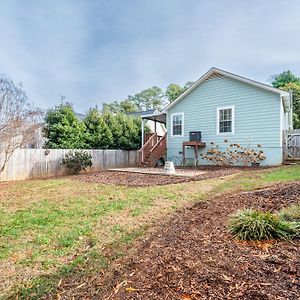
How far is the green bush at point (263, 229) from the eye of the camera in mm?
2820

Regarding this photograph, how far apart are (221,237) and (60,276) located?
6.20 feet

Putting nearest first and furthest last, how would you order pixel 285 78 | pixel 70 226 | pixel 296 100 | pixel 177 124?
pixel 70 226 < pixel 177 124 < pixel 296 100 < pixel 285 78

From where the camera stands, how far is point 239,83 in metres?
12.4

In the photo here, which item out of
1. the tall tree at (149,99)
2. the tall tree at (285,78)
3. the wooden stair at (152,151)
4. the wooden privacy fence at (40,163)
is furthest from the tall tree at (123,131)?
the tall tree at (149,99)

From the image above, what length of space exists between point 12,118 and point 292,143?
41.4 feet

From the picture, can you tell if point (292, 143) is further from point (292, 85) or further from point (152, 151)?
point (292, 85)

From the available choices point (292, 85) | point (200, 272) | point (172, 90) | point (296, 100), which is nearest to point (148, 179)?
point (200, 272)

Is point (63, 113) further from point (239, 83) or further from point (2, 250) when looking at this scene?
point (2, 250)

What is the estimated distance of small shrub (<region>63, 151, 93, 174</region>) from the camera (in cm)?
1221

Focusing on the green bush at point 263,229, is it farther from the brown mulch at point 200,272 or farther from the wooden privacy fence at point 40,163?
the wooden privacy fence at point 40,163

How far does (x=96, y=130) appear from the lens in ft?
49.2

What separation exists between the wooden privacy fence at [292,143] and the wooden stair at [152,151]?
249 inches

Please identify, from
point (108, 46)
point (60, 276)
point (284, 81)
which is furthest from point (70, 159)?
point (284, 81)

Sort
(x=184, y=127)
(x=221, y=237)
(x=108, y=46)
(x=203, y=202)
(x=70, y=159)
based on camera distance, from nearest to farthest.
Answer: (x=221, y=237) < (x=203, y=202) < (x=70, y=159) < (x=108, y=46) < (x=184, y=127)
